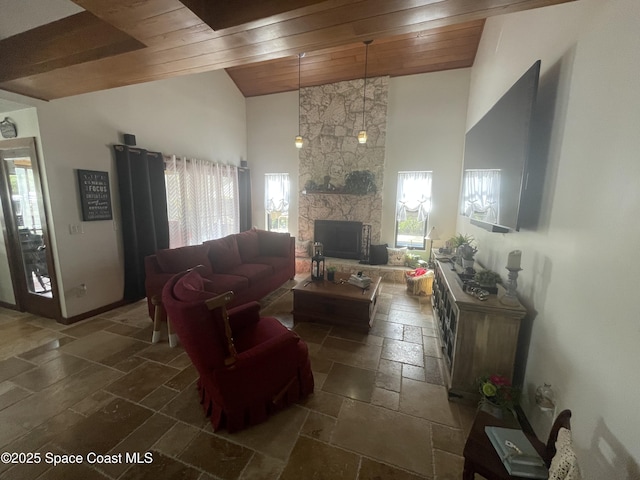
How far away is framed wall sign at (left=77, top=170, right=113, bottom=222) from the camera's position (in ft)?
10.0

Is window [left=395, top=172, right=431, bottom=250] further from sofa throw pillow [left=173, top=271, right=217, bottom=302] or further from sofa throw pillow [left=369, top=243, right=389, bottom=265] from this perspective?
sofa throw pillow [left=173, top=271, right=217, bottom=302]

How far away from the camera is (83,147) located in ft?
10.1

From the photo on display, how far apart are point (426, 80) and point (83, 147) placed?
5296mm

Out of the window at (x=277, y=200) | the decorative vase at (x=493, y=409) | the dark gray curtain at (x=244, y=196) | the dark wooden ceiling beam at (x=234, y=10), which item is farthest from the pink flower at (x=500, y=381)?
the dark gray curtain at (x=244, y=196)

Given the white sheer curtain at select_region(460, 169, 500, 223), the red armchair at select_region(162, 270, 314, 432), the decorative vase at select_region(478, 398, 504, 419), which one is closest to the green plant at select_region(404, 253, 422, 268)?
the white sheer curtain at select_region(460, 169, 500, 223)

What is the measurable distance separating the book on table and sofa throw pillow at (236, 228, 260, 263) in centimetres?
362

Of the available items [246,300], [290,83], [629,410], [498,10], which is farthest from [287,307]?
[290,83]

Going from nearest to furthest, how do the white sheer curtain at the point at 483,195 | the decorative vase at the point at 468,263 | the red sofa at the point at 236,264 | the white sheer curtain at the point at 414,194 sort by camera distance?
the white sheer curtain at the point at 483,195
the decorative vase at the point at 468,263
the red sofa at the point at 236,264
the white sheer curtain at the point at 414,194

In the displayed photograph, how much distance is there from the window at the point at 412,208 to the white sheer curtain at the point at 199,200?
11.3ft

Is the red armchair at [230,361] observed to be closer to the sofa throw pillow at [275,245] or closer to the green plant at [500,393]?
the green plant at [500,393]

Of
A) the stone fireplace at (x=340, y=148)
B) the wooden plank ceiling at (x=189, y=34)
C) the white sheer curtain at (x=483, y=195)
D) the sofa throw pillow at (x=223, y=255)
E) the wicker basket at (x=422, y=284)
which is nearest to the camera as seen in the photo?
the wooden plank ceiling at (x=189, y=34)

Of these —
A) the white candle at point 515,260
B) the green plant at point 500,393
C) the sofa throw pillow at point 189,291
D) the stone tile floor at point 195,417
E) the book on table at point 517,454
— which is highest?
the white candle at point 515,260

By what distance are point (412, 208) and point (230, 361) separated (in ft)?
14.3

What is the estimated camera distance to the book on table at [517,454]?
103 centimetres
